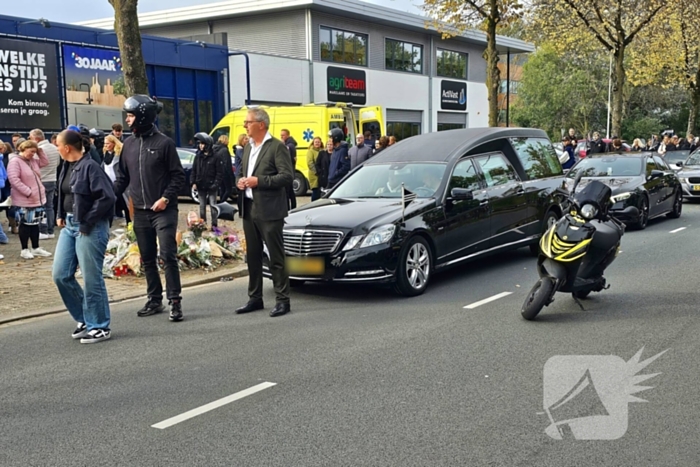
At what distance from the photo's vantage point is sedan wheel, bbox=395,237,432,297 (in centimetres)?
832

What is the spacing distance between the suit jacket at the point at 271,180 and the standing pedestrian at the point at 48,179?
21.8ft

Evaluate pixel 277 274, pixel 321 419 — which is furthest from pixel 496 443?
pixel 277 274

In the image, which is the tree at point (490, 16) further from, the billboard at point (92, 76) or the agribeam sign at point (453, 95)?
the agribeam sign at point (453, 95)

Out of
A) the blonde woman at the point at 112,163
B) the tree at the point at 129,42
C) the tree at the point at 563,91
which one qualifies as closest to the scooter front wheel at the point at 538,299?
the tree at the point at 129,42

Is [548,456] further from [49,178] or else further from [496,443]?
[49,178]

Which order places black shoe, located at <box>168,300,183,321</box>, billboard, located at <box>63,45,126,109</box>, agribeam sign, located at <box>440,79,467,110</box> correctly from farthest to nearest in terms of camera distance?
agribeam sign, located at <box>440,79,467,110</box> < billboard, located at <box>63,45,126,109</box> < black shoe, located at <box>168,300,183,321</box>

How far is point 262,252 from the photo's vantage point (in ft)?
26.0

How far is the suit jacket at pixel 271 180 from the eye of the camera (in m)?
7.47

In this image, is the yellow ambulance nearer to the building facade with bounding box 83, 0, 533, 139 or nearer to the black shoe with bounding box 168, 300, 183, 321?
the building facade with bounding box 83, 0, 533, 139

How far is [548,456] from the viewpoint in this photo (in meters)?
4.11

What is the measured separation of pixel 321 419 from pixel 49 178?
9.85m

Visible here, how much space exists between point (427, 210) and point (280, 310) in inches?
86.1

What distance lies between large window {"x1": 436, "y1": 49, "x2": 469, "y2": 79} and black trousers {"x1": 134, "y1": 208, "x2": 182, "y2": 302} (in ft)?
121

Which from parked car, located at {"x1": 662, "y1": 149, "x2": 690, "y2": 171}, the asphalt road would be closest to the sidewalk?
the asphalt road
